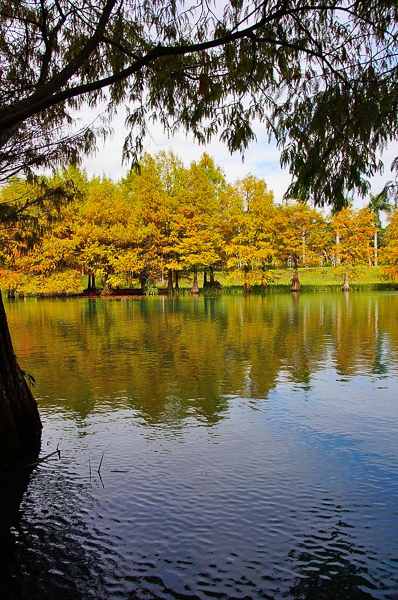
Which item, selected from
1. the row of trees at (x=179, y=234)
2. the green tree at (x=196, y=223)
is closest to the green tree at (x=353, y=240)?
the row of trees at (x=179, y=234)

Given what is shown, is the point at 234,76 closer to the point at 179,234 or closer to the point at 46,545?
the point at 46,545

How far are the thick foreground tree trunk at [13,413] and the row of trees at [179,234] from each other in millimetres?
36156

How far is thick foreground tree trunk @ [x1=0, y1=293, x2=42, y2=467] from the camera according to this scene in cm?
562

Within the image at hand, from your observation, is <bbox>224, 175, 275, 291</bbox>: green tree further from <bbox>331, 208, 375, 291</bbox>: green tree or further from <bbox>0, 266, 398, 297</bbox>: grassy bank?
<bbox>331, 208, 375, 291</bbox>: green tree

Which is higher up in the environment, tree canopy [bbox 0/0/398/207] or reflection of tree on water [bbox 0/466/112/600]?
tree canopy [bbox 0/0/398/207]

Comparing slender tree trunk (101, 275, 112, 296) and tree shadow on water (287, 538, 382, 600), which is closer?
tree shadow on water (287, 538, 382, 600)

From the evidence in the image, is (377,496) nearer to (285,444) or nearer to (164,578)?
(285,444)

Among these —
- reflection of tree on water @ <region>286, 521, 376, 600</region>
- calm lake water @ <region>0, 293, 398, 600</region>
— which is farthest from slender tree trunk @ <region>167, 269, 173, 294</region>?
reflection of tree on water @ <region>286, 521, 376, 600</region>

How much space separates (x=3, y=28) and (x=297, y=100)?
151 inches

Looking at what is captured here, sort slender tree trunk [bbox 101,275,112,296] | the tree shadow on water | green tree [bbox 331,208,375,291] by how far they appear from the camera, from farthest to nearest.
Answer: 1. green tree [bbox 331,208,375,291]
2. slender tree trunk [bbox 101,275,112,296]
3. the tree shadow on water

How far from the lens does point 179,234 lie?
157 ft

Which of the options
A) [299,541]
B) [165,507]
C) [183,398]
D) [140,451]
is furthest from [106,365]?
[299,541]

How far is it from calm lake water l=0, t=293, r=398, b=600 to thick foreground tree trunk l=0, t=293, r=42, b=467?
0.28 m

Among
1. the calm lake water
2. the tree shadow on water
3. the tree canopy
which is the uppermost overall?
the tree canopy
